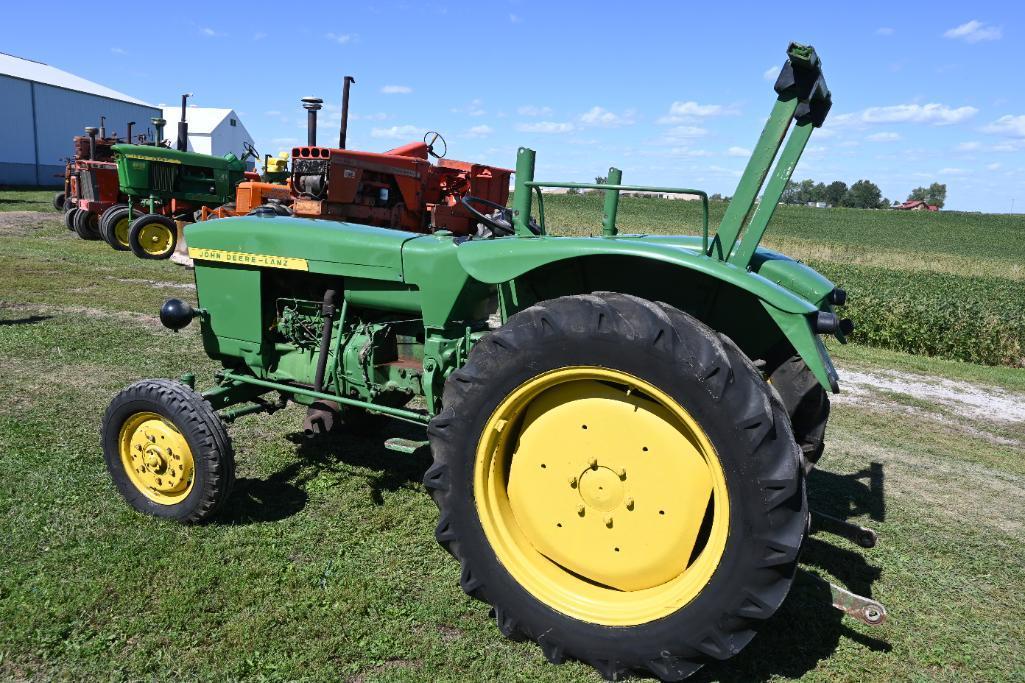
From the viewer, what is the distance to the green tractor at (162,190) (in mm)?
13117

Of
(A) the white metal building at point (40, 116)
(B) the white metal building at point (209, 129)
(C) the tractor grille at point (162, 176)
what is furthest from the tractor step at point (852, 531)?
(B) the white metal building at point (209, 129)

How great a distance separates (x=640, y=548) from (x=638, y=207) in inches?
1645

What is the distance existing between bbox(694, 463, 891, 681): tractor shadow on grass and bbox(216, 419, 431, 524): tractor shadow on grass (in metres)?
1.95

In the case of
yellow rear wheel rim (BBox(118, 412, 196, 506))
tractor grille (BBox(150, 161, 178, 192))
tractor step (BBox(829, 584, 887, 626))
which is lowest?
yellow rear wheel rim (BBox(118, 412, 196, 506))

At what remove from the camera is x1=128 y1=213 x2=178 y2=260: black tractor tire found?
42.1 feet

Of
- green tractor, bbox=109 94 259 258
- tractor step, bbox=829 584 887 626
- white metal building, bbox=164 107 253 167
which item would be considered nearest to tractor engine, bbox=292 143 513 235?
green tractor, bbox=109 94 259 258

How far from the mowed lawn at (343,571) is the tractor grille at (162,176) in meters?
9.84

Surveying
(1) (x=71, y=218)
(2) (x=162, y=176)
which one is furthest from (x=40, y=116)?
(2) (x=162, y=176)

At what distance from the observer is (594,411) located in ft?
8.07

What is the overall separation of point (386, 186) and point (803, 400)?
1001 centimetres

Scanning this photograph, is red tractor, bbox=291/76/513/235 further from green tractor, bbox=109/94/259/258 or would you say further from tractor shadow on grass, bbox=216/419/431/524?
tractor shadow on grass, bbox=216/419/431/524

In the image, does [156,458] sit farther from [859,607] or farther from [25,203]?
[25,203]

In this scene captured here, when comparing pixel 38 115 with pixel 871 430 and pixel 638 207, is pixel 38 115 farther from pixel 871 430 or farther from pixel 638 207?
pixel 871 430

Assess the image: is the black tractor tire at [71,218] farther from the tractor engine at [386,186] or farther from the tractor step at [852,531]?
the tractor step at [852,531]
